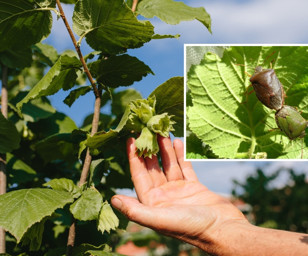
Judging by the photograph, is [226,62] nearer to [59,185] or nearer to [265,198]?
[59,185]

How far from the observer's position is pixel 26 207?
155 centimetres

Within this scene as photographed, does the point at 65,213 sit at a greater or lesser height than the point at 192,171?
lesser

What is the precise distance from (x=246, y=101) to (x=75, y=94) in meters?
1.10

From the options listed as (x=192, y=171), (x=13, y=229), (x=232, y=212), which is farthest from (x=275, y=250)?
(x=13, y=229)

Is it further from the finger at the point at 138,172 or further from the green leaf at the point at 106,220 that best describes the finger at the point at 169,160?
the green leaf at the point at 106,220

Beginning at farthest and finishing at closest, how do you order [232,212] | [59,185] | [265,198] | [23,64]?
[265,198] → [23,64] → [232,212] → [59,185]

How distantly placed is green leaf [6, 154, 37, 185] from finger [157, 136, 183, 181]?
2.57 ft

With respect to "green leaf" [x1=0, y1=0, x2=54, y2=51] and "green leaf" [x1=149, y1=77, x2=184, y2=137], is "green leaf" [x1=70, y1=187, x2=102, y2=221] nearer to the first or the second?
"green leaf" [x1=149, y1=77, x2=184, y2=137]

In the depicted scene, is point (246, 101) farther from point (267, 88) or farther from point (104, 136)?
point (104, 136)

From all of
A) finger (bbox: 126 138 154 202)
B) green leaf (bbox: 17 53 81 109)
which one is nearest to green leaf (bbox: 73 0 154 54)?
green leaf (bbox: 17 53 81 109)

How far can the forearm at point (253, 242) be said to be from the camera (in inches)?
74.2

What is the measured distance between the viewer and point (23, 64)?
8.21 feet

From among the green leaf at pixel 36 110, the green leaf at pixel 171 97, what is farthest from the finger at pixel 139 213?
the green leaf at pixel 36 110

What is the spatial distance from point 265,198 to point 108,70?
8.58 m
